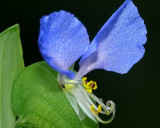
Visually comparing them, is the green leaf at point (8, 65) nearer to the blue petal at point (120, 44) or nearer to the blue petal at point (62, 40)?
the blue petal at point (62, 40)

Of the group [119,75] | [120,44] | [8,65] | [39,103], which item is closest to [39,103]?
[39,103]

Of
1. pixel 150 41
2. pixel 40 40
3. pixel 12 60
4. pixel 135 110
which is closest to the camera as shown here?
pixel 40 40

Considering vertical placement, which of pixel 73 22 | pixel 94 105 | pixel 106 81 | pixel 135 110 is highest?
pixel 73 22

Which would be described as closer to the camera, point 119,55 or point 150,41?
point 119,55

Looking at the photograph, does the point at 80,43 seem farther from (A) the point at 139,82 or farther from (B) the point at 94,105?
(A) the point at 139,82

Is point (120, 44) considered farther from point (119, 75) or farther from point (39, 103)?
point (119, 75)

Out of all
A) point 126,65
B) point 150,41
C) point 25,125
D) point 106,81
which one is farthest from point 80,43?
point 150,41

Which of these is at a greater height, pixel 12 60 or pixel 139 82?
pixel 12 60
